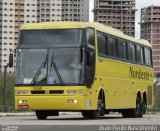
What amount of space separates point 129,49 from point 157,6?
112427 millimetres

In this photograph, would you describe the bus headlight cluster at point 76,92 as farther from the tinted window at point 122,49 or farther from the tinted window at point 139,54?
the tinted window at point 139,54

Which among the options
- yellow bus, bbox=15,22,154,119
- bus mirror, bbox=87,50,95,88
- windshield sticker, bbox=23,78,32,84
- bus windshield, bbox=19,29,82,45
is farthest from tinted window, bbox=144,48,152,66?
windshield sticker, bbox=23,78,32,84

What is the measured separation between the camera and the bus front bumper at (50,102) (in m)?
21.2

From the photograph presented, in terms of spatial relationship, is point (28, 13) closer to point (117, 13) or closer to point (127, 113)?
point (117, 13)

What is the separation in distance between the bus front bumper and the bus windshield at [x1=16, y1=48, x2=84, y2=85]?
0.55 m

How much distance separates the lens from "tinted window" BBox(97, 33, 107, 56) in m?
22.7

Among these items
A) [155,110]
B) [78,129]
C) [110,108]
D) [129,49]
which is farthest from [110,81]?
[155,110]

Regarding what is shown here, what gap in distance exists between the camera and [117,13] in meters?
122

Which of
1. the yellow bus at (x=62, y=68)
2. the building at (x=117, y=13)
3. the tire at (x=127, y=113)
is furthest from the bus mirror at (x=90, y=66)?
the building at (x=117, y=13)

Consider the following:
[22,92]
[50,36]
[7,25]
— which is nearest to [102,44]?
[50,36]

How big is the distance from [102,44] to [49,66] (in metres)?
2.66

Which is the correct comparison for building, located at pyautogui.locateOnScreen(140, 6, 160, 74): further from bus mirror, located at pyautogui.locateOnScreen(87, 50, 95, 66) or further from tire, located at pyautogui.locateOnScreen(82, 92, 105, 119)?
bus mirror, located at pyautogui.locateOnScreen(87, 50, 95, 66)

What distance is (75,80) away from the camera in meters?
21.3

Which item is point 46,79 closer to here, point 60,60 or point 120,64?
point 60,60
